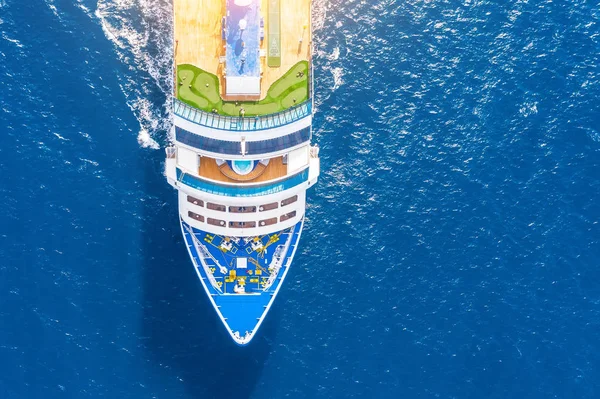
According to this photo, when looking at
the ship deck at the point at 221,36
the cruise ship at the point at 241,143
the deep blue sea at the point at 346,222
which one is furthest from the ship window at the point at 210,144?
the deep blue sea at the point at 346,222

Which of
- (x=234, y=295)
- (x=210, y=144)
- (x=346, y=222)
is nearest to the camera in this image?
(x=210, y=144)

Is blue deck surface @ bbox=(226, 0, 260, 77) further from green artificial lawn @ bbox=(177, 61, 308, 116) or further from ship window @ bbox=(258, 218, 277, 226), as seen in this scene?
ship window @ bbox=(258, 218, 277, 226)

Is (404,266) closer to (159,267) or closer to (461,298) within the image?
(461,298)

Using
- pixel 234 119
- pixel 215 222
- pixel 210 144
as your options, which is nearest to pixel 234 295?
pixel 215 222

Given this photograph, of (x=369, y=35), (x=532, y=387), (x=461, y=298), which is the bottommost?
(x=532, y=387)

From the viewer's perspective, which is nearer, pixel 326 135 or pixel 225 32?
pixel 225 32

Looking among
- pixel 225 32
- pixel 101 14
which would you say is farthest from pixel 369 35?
pixel 101 14

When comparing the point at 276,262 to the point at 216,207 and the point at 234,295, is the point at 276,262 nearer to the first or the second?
the point at 234,295
